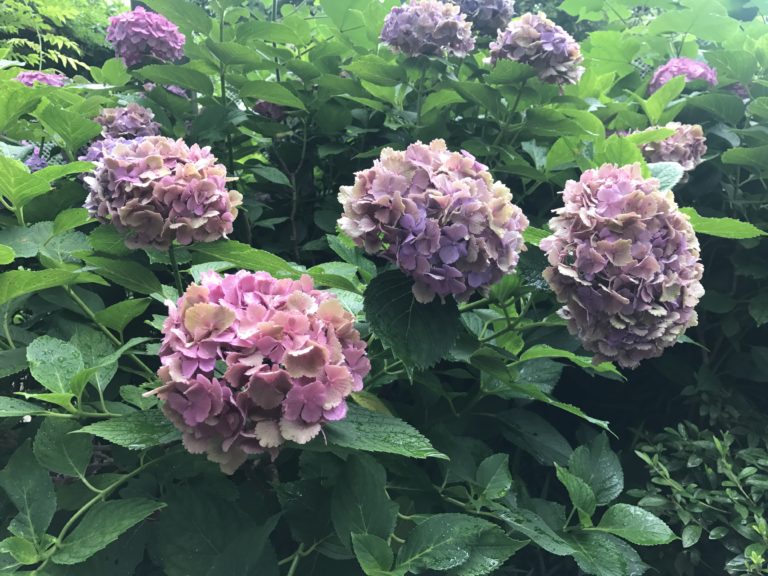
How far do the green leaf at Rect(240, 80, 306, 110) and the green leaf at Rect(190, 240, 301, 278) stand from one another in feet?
1.83

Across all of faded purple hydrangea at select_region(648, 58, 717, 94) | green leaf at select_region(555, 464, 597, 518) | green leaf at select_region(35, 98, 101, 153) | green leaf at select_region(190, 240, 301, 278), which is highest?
faded purple hydrangea at select_region(648, 58, 717, 94)

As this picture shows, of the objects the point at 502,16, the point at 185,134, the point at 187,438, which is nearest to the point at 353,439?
the point at 187,438

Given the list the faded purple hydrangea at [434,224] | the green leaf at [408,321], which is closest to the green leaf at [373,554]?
the green leaf at [408,321]

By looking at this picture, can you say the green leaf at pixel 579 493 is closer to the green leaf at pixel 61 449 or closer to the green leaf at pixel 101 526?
the green leaf at pixel 101 526

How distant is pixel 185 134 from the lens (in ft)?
5.82

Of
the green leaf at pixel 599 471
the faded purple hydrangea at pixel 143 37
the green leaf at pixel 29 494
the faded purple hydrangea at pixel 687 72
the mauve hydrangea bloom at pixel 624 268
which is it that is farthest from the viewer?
the faded purple hydrangea at pixel 687 72

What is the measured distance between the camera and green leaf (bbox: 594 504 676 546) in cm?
104

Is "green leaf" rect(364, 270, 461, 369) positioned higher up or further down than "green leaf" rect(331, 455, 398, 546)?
higher up

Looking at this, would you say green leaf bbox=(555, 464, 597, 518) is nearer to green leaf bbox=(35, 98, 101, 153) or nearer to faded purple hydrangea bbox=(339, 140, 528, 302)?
faded purple hydrangea bbox=(339, 140, 528, 302)

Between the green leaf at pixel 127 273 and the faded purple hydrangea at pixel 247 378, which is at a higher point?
the faded purple hydrangea at pixel 247 378

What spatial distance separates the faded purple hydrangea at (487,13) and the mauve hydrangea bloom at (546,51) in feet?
1.15

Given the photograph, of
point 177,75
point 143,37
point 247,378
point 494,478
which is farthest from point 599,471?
point 143,37

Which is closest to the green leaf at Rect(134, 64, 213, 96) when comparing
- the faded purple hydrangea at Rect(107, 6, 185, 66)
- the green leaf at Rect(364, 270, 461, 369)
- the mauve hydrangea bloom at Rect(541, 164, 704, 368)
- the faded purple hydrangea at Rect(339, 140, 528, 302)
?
the faded purple hydrangea at Rect(107, 6, 185, 66)

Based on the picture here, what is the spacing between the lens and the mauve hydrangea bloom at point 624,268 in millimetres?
955
